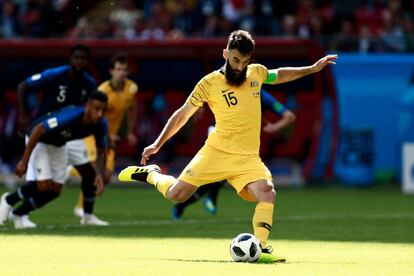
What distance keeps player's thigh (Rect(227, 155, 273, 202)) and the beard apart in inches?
28.4

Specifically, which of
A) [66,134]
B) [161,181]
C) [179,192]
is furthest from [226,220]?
[179,192]

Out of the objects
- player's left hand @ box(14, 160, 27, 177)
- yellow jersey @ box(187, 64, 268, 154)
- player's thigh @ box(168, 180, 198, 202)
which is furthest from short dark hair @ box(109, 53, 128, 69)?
yellow jersey @ box(187, 64, 268, 154)

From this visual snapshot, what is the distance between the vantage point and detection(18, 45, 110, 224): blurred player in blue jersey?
1652 cm

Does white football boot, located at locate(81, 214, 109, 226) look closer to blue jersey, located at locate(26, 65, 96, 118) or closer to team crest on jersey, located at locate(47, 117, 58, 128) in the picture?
blue jersey, located at locate(26, 65, 96, 118)

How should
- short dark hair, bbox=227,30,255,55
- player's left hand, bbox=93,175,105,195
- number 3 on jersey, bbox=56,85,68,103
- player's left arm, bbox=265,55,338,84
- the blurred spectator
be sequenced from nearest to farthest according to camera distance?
short dark hair, bbox=227,30,255,55 → player's left arm, bbox=265,55,338,84 → player's left hand, bbox=93,175,105,195 → number 3 on jersey, bbox=56,85,68,103 → the blurred spectator

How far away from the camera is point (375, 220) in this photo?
17.4 metres

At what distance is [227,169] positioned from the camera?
39.3 ft

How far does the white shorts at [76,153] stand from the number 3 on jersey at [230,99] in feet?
16.2

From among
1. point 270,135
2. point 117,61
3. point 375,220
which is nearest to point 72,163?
point 117,61

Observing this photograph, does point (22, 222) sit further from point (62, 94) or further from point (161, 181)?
point (161, 181)

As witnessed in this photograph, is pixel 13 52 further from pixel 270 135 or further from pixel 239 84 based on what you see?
pixel 239 84

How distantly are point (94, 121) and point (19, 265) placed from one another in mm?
4562

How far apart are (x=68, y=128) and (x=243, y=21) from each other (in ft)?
41.8

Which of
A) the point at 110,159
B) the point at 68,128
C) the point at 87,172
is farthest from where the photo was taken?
the point at 110,159
